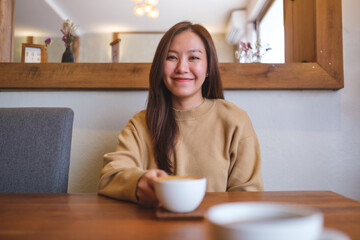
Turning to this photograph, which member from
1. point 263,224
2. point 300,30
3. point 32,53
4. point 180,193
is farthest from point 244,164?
point 32,53

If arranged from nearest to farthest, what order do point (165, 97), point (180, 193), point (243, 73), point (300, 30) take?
point (180, 193), point (165, 97), point (243, 73), point (300, 30)

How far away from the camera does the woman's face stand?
1147 mm

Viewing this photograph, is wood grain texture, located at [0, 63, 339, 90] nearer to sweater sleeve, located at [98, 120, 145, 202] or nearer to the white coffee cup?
sweater sleeve, located at [98, 120, 145, 202]

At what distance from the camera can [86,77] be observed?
1.43m

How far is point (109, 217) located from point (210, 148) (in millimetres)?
614

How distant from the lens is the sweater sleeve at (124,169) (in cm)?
75

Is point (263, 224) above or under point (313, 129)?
under

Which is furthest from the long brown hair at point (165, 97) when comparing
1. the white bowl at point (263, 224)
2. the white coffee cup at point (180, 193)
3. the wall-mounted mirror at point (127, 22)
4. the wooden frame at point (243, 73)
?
the wall-mounted mirror at point (127, 22)

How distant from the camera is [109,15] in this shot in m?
5.28

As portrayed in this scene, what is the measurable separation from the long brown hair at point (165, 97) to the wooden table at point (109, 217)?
1.23 feet

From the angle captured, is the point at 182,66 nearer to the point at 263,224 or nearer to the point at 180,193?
the point at 180,193

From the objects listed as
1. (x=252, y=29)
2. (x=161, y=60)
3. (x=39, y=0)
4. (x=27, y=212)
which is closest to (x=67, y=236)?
(x=27, y=212)

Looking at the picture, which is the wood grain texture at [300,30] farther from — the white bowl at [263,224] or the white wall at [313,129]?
the white bowl at [263,224]

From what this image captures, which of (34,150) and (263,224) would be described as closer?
(263,224)
